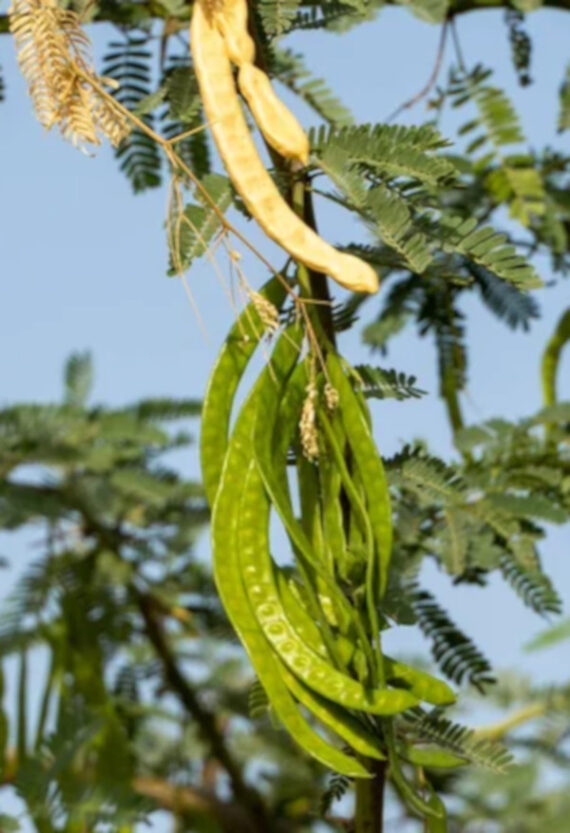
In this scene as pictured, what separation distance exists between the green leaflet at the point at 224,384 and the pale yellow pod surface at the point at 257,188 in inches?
6.0

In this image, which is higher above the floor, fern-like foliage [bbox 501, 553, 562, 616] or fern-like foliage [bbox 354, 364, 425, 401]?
fern-like foliage [bbox 354, 364, 425, 401]

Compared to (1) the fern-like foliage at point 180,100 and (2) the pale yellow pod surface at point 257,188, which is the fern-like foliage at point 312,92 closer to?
(1) the fern-like foliage at point 180,100

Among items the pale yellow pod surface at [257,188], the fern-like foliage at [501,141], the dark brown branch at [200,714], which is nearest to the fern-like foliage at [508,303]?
the fern-like foliage at [501,141]

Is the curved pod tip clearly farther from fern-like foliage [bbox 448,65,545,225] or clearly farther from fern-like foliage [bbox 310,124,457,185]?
fern-like foliage [bbox 448,65,545,225]

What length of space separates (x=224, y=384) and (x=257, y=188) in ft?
0.73

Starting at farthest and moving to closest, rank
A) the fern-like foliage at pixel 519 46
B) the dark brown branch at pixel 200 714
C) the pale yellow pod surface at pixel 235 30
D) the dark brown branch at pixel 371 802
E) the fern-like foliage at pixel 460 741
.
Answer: the dark brown branch at pixel 200 714 < the fern-like foliage at pixel 519 46 < the fern-like foliage at pixel 460 741 < the dark brown branch at pixel 371 802 < the pale yellow pod surface at pixel 235 30

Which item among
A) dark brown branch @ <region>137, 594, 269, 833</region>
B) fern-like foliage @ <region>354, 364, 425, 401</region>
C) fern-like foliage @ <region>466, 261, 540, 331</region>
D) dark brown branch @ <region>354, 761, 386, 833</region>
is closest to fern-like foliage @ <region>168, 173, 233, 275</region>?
fern-like foliage @ <region>354, 364, 425, 401</region>

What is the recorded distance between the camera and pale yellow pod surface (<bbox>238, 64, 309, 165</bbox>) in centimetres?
151

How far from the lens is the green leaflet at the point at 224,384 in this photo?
5.32 feet

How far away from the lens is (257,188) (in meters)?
1.46

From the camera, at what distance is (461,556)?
8.42ft

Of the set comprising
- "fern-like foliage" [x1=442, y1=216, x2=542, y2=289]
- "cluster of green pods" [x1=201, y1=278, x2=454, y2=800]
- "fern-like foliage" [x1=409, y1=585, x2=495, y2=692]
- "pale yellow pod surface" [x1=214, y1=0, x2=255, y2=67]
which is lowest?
"fern-like foliage" [x1=409, y1=585, x2=495, y2=692]

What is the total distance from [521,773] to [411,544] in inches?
24.3

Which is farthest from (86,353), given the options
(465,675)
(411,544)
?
(465,675)
